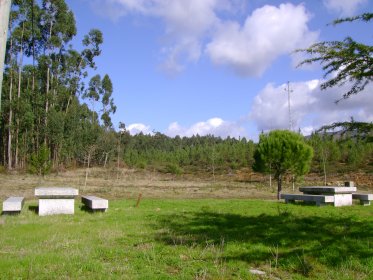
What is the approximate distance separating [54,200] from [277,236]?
684 cm

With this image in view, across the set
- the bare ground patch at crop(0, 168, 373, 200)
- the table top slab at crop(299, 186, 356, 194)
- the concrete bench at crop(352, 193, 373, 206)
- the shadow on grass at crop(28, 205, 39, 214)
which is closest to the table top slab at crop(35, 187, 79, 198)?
the shadow on grass at crop(28, 205, 39, 214)

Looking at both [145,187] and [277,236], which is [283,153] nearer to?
[145,187]

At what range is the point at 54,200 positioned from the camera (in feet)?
37.6

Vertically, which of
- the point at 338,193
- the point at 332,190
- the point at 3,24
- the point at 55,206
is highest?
the point at 3,24

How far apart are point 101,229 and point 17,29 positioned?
35.6 metres

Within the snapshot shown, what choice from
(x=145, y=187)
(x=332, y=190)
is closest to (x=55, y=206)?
(x=332, y=190)

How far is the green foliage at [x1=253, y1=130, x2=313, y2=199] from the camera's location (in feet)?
62.8

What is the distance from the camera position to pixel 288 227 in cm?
840

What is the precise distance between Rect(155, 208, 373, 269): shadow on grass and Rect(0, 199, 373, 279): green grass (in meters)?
0.01

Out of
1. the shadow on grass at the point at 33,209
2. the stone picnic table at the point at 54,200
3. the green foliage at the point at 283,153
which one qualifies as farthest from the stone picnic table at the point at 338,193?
the shadow on grass at the point at 33,209

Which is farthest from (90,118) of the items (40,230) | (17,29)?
(40,230)

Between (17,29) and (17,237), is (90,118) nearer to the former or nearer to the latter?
(17,29)

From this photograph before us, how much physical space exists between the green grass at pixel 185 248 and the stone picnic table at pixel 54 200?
147cm

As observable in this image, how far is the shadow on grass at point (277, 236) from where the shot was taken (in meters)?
5.86
